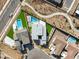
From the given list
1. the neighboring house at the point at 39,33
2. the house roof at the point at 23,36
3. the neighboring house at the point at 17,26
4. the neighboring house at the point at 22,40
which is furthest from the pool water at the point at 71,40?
the neighboring house at the point at 17,26

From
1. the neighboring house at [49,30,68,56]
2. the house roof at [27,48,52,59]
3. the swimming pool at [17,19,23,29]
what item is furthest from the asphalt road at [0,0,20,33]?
the neighboring house at [49,30,68,56]

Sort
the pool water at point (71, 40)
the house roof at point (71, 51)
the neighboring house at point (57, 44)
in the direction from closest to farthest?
the house roof at point (71, 51)
the neighboring house at point (57, 44)
the pool water at point (71, 40)

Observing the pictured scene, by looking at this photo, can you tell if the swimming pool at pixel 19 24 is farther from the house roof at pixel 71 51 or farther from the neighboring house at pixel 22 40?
the house roof at pixel 71 51

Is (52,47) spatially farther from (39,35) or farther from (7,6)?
(7,6)

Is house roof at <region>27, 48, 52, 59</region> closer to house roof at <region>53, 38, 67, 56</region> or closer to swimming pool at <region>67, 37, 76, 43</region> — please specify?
house roof at <region>53, 38, 67, 56</region>

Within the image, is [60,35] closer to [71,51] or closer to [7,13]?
[71,51]

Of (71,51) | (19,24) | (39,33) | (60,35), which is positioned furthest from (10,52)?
(71,51)
